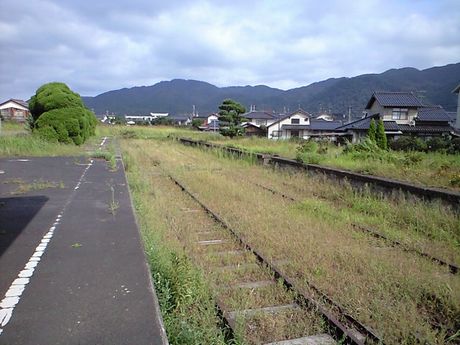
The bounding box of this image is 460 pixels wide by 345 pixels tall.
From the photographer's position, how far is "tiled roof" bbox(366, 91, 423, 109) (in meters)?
40.0

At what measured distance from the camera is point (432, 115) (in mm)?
39094

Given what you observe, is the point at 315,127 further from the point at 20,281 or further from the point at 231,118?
the point at 20,281

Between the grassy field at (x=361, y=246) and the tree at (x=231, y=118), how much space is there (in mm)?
29206

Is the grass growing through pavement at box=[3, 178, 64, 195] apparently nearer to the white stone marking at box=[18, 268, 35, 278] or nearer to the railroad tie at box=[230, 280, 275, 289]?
the white stone marking at box=[18, 268, 35, 278]

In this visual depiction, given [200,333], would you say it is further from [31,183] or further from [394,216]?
[31,183]

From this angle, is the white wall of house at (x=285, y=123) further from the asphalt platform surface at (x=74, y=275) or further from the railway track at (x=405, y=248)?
the asphalt platform surface at (x=74, y=275)

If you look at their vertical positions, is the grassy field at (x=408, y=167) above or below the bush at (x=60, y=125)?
below

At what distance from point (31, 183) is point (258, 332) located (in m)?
6.20

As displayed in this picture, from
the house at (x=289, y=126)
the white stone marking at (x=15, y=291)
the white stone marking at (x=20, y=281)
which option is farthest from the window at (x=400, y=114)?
the white stone marking at (x=15, y=291)

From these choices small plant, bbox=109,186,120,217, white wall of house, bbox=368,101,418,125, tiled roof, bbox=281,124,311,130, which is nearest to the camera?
small plant, bbox=109,186,120,217

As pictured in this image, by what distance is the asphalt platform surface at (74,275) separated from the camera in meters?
2.21

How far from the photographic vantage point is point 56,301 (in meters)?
2.54

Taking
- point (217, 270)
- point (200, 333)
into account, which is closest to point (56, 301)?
point (200, 333)

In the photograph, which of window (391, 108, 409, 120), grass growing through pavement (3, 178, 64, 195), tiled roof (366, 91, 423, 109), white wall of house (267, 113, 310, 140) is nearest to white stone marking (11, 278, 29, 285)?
grass growing through pavement (3, 178, 64, 195)
